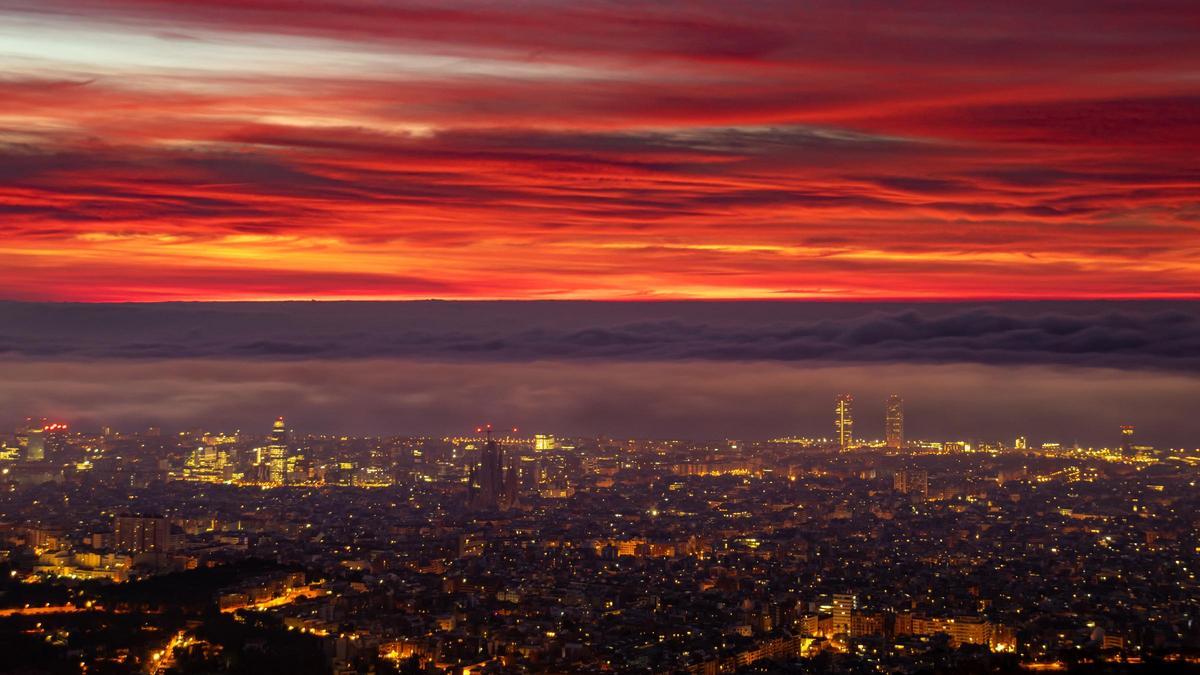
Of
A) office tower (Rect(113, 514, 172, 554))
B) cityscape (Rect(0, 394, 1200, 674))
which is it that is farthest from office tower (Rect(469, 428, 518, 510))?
office tower (Rect(113, 514, 172, 554))

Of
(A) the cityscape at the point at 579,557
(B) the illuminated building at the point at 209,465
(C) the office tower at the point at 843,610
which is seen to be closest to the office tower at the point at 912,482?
(A) the cityscape at the point at 579,557

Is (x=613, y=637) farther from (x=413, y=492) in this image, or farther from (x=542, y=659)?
(x=413, y=492)

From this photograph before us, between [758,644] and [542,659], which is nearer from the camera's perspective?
[542,659]

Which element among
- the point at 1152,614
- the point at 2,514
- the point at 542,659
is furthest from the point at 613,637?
the point at 2,514

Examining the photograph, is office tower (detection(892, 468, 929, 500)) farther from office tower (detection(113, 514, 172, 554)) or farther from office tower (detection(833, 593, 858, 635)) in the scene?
office tower (detection(113, 514, 172, 554))

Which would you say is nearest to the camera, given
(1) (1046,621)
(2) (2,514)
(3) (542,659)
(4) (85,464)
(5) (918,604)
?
(3) (542,659)

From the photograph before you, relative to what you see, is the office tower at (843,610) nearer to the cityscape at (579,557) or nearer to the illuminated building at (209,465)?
the cityscape at (579,557)
